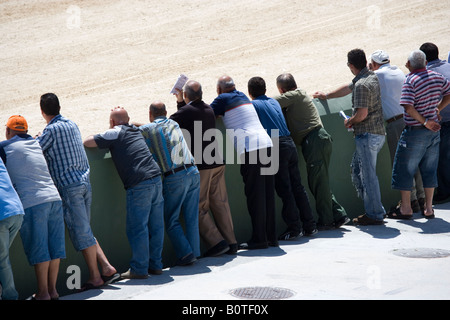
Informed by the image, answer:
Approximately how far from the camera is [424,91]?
9320 millimetres

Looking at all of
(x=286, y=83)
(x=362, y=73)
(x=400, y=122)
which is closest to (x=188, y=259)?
(x=286, y=83)

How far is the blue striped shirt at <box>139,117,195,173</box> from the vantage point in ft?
25.4

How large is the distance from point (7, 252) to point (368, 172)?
4747 millimetres

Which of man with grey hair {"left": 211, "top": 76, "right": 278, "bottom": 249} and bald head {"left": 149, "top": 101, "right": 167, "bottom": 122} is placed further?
man with grey hair {"left": 211, "top": 76, "right": 278, "bottom": 249}

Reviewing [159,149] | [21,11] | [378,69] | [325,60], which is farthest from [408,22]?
[159,149]

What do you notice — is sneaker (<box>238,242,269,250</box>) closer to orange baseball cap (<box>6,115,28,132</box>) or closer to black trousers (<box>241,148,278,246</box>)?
black trousers (<box>241,148,278,246</box>)

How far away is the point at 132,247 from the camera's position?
7.45 meters

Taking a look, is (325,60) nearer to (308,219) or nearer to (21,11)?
(21,11)

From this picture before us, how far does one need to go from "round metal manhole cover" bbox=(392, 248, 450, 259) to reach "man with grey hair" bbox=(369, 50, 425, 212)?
189 cm

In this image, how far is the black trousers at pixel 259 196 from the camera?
27.7 ft

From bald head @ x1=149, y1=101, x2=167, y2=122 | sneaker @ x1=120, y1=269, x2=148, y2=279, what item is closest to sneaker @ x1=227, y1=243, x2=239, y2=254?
sneaker @ x1=120, y1=269, x2=148, y2=279

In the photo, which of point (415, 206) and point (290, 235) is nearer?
point (290, 235)

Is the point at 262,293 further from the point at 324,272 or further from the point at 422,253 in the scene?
the point at 422,253

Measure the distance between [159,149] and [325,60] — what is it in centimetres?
1916
